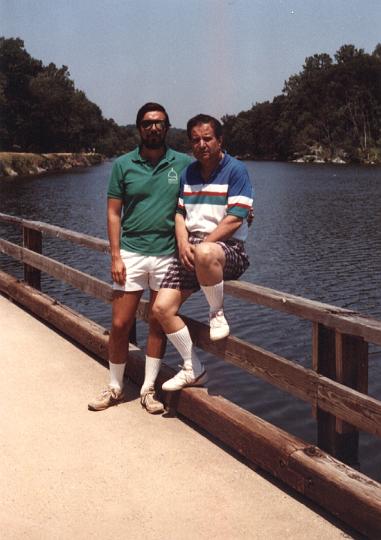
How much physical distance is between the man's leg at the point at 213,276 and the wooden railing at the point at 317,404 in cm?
16

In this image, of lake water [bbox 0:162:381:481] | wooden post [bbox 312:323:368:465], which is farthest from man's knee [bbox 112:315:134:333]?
lake water [bbox 0:162:381:481]

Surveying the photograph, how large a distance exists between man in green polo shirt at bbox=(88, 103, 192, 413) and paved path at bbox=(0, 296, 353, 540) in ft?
1.48

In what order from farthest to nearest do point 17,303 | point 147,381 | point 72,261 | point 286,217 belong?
point 286,217 → point 72,261 → point 17,303 → point 147,381

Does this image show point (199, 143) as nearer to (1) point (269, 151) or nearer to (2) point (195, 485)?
(2) point (195, 485)

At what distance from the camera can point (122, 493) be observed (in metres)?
3.54

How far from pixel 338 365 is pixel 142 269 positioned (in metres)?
1.45

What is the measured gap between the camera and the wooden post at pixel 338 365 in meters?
3.64

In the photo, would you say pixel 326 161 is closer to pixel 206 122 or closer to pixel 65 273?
pixel 65 273

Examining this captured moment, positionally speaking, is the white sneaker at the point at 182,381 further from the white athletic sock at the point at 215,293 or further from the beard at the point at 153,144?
the beard at the point at 153,144

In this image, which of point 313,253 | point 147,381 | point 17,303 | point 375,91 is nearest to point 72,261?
point 313,253

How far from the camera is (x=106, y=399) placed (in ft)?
15.4

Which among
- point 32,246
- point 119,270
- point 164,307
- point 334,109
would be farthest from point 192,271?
point 334,109

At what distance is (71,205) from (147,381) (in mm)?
36495

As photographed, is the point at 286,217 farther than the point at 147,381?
Yes
